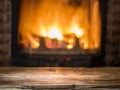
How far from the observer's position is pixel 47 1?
201 cm

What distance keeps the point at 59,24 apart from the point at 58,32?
0.18ft

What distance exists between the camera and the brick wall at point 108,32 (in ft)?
6.54

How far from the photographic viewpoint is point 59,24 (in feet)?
6.63

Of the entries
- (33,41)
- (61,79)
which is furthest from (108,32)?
(61,79)

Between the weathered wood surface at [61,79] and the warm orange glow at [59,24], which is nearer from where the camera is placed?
the weathered wood surface at [61,79]

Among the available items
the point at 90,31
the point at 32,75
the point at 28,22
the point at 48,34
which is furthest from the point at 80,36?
the point at 32,75

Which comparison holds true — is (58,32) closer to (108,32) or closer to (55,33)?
(55,33)

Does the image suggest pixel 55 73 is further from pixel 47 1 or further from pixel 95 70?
pixel 47 1

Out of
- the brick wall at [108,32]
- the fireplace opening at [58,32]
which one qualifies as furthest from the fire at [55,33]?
the brick wall at [108,32]

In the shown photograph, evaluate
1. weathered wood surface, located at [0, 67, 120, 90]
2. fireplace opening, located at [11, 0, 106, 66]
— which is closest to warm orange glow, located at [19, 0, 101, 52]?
fireplace opening, located at [11, 0, 106, 66]

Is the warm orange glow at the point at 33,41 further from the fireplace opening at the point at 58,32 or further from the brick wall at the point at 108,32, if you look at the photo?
the brick wall at the point at 108,32

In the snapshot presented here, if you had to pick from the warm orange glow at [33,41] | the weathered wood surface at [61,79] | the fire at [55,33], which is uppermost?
the fire at [55,33]

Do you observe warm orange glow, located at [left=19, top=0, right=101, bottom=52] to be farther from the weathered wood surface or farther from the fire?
the weathered wood surface

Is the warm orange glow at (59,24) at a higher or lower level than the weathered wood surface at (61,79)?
higher
